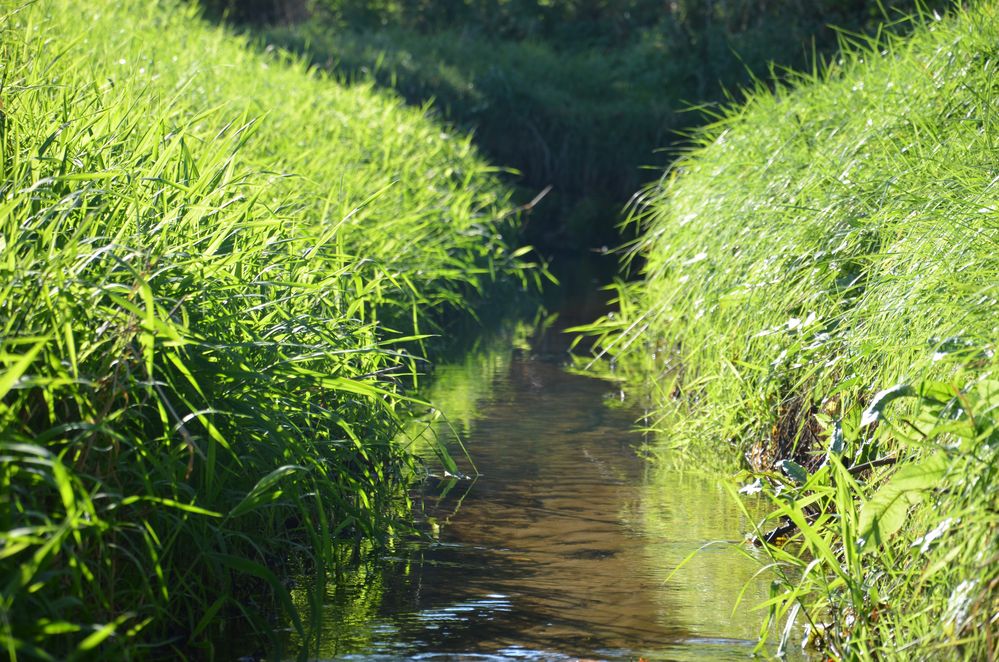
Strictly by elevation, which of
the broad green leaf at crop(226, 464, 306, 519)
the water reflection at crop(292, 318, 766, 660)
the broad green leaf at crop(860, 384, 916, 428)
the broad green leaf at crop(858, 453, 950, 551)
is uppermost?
the broad green leaf at crop(860, 384, 916, 428)

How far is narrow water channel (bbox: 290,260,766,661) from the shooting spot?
10.3 ft

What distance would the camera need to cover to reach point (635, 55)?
18.5m

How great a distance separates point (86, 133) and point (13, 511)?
1647mm

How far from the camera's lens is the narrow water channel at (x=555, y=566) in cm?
315

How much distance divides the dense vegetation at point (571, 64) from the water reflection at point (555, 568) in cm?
655

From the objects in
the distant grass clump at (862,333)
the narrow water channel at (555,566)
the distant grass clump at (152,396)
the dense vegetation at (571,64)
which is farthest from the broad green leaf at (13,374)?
the dense vegetation at (571,64)

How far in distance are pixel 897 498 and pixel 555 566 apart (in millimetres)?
1294

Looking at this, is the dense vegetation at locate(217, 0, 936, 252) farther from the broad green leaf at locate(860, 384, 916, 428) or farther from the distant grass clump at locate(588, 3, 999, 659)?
the broad green leaf at locate(860, 384, 916, 428)

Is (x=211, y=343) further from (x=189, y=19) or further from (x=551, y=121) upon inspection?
(x=551, y=121)

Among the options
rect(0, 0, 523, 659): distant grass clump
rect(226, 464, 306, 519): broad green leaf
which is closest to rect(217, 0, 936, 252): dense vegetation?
rect(0, 0, 523, 659): distant grass clump

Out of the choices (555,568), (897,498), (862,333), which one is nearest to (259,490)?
(555,568)

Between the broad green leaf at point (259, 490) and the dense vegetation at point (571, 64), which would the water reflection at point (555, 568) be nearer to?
the broad green leaf at point (259, 490)

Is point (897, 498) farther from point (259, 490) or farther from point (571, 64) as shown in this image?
point (571, 64)

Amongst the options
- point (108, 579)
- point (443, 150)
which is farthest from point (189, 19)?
point (108, 579)
